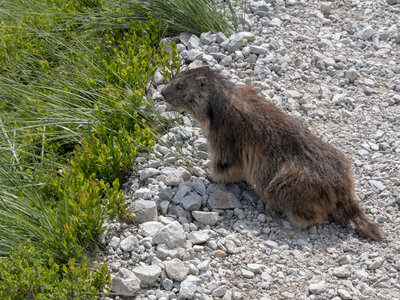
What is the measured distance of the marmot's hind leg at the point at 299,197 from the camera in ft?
17.9

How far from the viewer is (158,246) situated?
201 inches

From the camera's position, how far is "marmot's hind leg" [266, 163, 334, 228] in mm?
5449

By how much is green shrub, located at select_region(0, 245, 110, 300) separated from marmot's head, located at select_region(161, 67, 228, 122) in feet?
6.96

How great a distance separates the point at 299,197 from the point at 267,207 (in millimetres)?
487

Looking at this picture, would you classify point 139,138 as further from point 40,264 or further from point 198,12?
point 198,12

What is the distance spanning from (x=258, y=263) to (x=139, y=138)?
5.89 ft

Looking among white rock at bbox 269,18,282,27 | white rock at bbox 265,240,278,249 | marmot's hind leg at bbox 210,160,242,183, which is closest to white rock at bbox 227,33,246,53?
white rock at bbox 269,18,282,27

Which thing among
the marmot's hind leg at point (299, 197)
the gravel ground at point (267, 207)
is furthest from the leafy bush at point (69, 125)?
the marmot's hind leg at point (299, 197)

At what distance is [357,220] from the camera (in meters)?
5.55

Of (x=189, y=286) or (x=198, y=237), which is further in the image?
(x=198, y=237)

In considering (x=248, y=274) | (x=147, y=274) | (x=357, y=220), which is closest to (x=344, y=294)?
(x=248, y=274)

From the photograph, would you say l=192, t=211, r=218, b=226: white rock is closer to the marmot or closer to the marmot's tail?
the marmot

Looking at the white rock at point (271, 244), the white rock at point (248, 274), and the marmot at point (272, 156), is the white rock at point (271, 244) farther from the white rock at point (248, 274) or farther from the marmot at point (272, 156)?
the white rock at point (248, 274)

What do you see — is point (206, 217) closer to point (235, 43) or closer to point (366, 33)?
point (235, 43)
